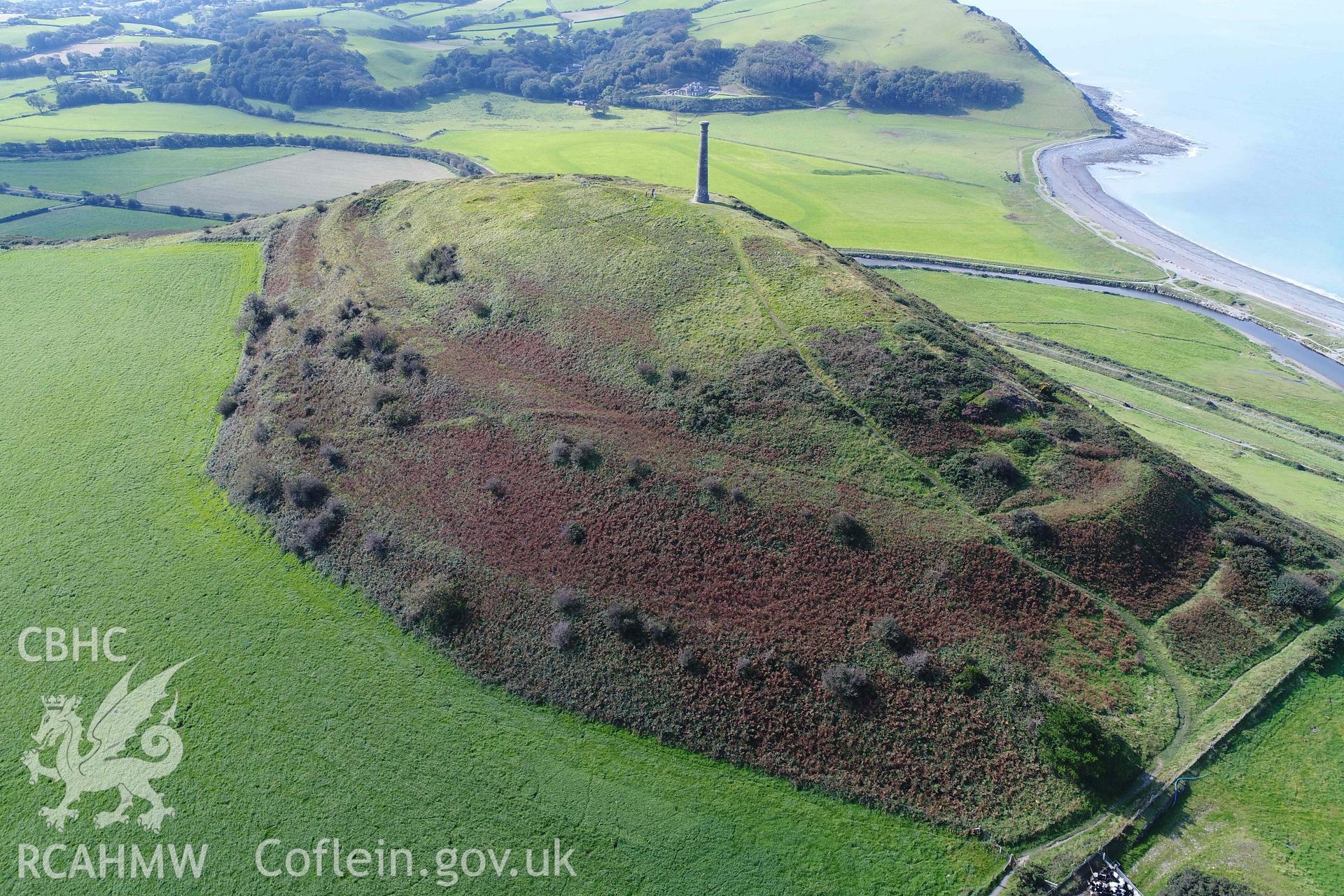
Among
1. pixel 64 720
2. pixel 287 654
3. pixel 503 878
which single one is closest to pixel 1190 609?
pixel 503 878

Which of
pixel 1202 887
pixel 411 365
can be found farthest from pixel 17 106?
pixel 1202 887

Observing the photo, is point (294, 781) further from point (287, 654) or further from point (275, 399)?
point (275, 399)

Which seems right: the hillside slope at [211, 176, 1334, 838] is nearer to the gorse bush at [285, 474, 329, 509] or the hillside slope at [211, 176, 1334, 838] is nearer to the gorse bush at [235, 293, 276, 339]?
the gorse bush at [285, 474, 329, 509]

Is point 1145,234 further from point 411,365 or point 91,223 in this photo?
point 91,223

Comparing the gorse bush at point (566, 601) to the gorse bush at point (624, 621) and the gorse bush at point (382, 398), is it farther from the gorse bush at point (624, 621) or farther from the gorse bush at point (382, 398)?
the gorse bush at point (382, 398)

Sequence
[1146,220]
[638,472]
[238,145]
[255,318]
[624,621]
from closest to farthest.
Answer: [624,621] < [638,472] < [255,318] < [1146,220] < [238,145]

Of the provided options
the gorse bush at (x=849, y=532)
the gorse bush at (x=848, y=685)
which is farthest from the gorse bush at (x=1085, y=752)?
the gorse bush at (x=849, y=532)
